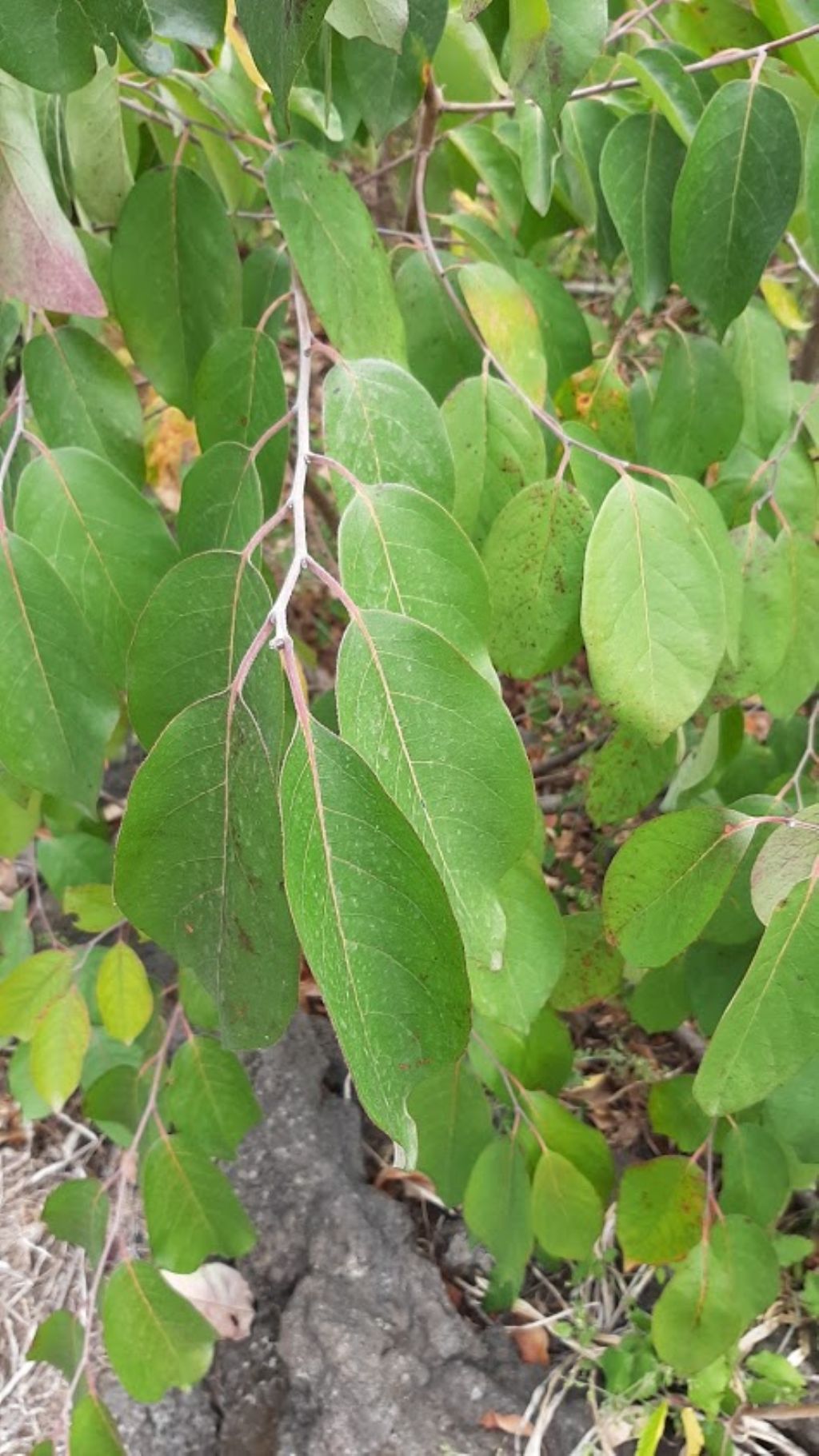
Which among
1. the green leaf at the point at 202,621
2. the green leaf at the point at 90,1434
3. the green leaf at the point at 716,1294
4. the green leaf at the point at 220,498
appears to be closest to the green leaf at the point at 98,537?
the green leaf at the point at 220,498

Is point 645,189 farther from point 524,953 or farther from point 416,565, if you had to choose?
point 524,953

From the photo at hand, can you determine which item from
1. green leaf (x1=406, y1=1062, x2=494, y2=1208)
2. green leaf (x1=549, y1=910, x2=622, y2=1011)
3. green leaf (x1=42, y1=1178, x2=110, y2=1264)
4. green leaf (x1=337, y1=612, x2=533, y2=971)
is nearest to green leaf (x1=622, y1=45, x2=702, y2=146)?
green leaf (x1=337, y1=612, x2=533, y2=971)

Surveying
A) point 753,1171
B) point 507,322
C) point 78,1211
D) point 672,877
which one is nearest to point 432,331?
point 507,322

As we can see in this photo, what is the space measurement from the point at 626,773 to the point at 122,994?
0.55 m

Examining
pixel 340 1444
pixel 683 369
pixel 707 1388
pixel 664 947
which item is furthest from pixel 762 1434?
pixel 683 369

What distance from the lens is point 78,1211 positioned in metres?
1.12

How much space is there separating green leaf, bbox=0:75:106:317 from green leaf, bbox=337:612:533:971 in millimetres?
273

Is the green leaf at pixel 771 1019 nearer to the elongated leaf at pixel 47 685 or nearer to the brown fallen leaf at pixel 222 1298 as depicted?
the elongated leaf at pixel 47 685

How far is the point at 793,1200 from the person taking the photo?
4.83 feet

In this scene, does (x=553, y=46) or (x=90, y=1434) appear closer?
(x=553, y=46)

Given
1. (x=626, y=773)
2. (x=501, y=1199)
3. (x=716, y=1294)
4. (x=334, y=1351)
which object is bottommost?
(x=334, y=1351)

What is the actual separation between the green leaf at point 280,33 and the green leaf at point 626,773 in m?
0.52

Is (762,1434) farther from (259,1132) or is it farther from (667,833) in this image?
(667,833)

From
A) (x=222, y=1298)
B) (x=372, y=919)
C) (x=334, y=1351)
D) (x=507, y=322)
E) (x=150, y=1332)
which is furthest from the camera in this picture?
(x=222, y=1298)
